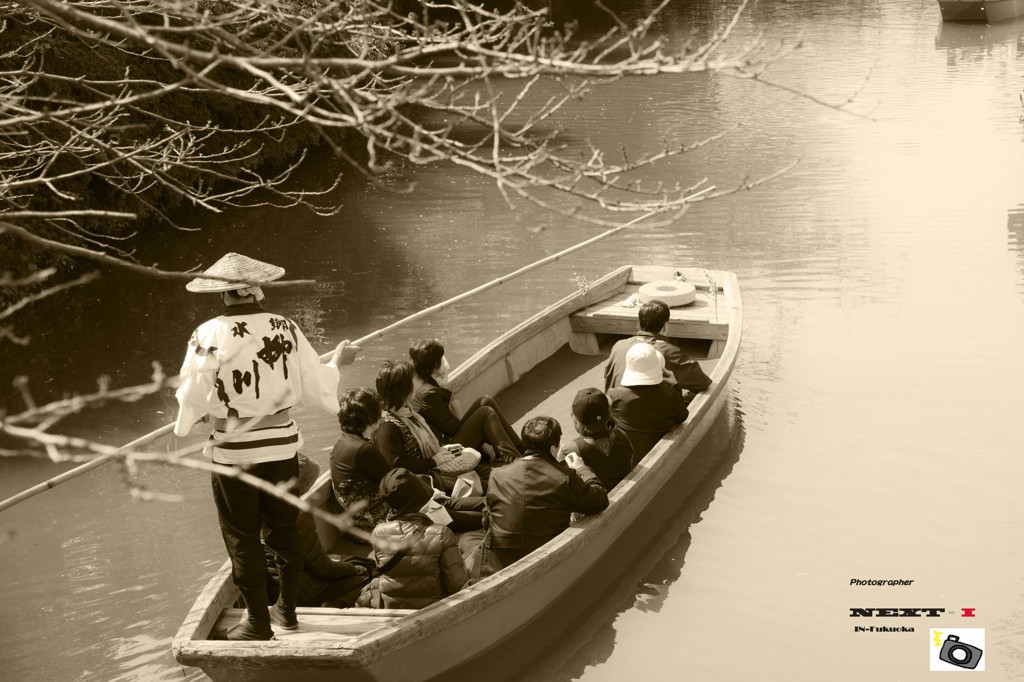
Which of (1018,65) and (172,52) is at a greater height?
(172,52)

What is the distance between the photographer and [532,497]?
16.8 ft

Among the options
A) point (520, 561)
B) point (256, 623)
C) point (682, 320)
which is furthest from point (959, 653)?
point (682, 320)

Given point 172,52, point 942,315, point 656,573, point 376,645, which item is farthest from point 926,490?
point 172,52

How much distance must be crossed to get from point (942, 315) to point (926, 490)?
2.94 m

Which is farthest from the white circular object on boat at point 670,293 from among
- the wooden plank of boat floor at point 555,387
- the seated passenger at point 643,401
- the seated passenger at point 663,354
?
the seated passenger at point 643,401

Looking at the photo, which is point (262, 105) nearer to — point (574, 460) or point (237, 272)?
point (574, 460)

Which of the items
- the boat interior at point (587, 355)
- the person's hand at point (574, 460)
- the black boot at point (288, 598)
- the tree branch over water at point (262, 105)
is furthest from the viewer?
the boat interior at point (587, 355)

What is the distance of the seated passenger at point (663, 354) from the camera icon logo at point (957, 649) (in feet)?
6.21

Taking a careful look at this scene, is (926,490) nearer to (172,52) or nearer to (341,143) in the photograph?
(172,52)

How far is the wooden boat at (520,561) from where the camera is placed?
4.43m

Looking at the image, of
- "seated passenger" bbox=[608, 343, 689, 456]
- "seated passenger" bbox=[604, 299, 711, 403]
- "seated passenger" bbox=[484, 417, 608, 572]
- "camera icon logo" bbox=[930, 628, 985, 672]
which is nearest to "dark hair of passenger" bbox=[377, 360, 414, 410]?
"seated passenger" bbox=[484, 417, 608, 572]

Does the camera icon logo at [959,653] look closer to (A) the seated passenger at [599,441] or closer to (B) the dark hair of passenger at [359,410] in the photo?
(A) the seated passenger at [599,441]

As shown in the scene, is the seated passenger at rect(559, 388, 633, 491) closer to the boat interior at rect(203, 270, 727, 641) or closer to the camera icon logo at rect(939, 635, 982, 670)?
the boat interior at rect(203, 270, 727, 641)

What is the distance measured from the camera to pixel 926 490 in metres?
6.63
